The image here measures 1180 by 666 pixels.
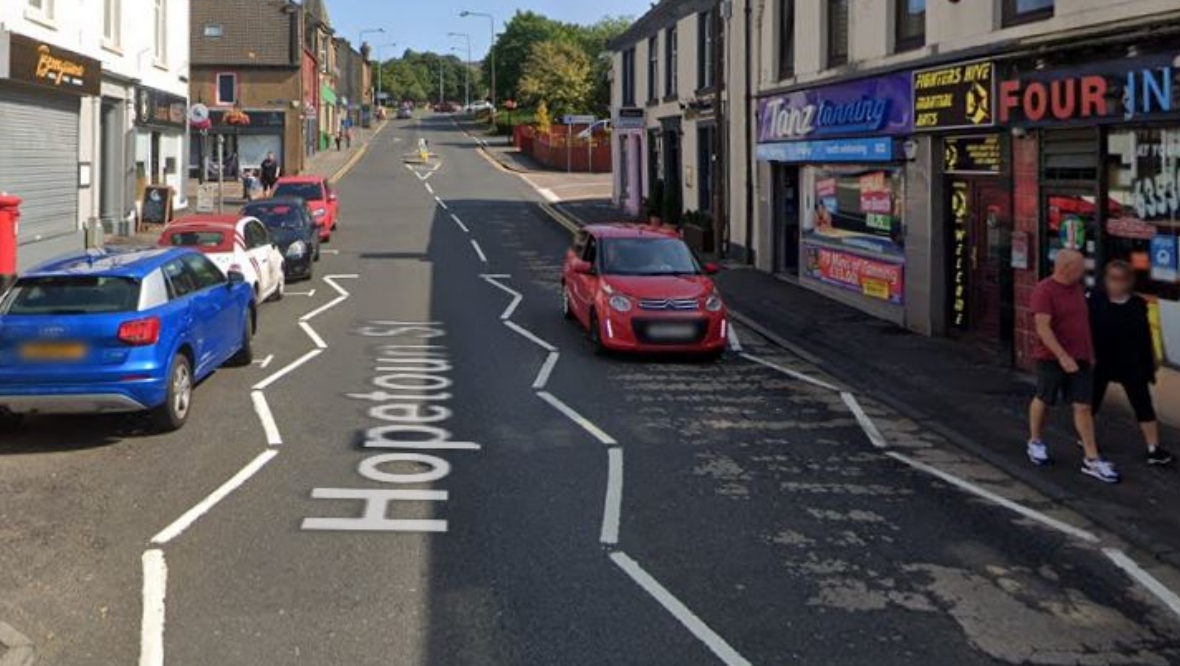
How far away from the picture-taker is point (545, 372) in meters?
13.0

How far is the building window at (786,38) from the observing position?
842 inches

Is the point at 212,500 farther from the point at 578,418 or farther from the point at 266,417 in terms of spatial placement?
the point at 578,418

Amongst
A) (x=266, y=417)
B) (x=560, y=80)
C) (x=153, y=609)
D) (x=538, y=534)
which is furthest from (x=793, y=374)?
(x=560, y=80)

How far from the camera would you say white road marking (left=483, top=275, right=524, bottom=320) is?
1770cm

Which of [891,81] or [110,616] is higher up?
[891,81]

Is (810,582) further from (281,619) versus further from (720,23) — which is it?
(720,23)

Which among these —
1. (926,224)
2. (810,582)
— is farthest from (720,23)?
(810,582)

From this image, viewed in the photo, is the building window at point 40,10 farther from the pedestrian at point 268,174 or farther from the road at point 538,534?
the pedestrian at point 268,174

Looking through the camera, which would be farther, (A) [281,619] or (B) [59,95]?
(B) [59,95]

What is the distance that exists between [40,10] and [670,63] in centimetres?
1648

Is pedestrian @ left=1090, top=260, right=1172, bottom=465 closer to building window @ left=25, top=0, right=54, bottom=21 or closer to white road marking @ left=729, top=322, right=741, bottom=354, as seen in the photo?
white road marking @ left=729, top=322, right=741, bottom=354

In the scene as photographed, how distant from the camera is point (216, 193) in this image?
30641mm

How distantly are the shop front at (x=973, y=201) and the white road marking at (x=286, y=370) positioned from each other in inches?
336

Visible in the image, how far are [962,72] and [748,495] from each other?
850 centimetres
